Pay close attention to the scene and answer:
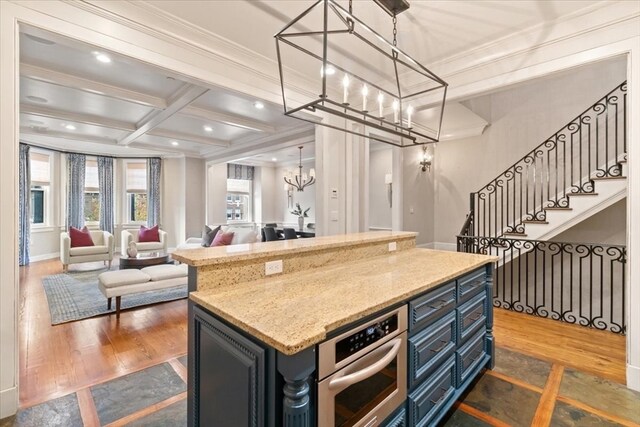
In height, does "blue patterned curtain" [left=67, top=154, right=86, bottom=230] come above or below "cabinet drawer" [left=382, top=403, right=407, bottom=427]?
above

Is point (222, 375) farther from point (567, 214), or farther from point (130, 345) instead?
point (567, 214)

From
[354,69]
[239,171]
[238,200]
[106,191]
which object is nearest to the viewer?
[354,69]

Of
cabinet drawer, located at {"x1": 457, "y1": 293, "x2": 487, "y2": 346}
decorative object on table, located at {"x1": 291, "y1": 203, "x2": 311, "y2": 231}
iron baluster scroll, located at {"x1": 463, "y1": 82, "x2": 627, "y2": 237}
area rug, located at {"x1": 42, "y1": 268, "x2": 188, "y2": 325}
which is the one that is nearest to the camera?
cabinet drawer, located at {"x1": 457, "y1": 293, "x2": 487, "y2": 346}

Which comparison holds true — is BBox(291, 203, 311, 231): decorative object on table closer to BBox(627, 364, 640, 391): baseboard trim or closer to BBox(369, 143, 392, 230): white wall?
BBox(369, 143, 392, 230): white wall

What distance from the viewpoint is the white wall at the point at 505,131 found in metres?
4.95

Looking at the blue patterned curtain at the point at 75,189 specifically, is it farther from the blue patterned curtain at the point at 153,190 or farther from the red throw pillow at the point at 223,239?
the red throw pillow at the point at 223,239

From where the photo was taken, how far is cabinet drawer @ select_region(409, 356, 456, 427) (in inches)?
62.8

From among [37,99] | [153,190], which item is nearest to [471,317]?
[37,99]

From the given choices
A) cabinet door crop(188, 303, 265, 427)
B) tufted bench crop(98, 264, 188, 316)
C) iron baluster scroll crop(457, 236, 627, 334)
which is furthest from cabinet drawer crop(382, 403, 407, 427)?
tufted bench crop(98, 264, 188, 316)

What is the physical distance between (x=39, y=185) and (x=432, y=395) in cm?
909

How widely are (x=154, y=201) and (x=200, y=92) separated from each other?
227 inches

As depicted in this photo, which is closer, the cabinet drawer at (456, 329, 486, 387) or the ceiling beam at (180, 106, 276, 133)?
the cabinet drawer at (456, 329, 486, 387)

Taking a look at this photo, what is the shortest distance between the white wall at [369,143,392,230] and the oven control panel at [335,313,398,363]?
524 cm

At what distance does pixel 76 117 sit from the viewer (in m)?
5.17
